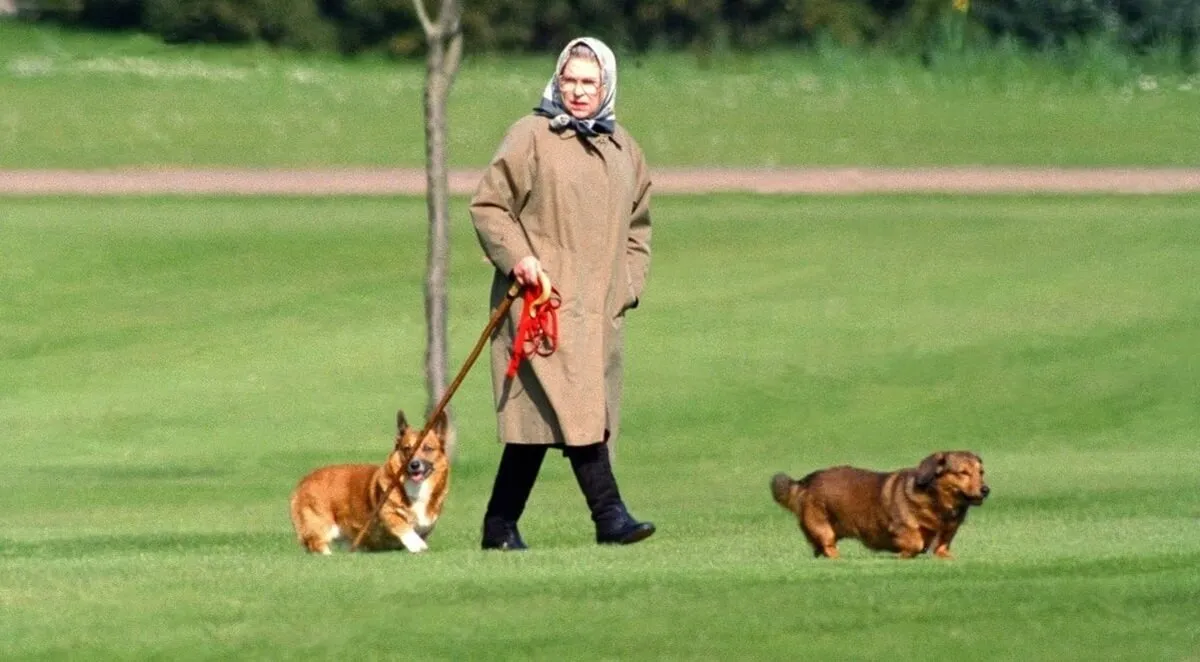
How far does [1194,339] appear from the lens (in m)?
21.1

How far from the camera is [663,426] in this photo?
19328 mm

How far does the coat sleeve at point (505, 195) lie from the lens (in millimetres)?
10047

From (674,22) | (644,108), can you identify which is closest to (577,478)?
(644,108)

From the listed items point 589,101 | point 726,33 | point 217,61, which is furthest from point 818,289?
point 726,33

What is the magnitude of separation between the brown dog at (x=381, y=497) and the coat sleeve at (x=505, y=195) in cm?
86

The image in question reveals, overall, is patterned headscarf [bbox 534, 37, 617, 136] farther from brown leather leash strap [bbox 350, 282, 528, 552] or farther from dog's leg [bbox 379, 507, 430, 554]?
dog's leg [bbox 379, 507, 430, 554]

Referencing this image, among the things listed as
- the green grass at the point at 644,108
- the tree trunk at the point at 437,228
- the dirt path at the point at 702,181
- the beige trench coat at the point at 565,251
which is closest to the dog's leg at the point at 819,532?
the beige trench coat at the point at 565,251

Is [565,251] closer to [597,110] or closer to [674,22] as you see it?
[597,110]

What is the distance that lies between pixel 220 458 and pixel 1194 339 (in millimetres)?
7187

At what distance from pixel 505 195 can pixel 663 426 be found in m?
9.30

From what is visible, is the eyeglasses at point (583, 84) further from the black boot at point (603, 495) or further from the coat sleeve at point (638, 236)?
the black boot at point (603, 495)

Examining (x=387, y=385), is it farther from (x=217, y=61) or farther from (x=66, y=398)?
(x=217, y=61)

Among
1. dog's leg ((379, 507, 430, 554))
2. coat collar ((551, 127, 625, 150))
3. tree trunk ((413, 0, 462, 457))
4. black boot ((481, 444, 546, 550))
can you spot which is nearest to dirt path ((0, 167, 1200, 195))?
tree trunk ((413, 0, 462, 457))

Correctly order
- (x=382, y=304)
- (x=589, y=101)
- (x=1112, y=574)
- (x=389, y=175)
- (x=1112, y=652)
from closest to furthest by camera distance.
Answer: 1. (x=1112, y=652)
2. (x=1112, y=574)
3. (x=589, y=101)
4. (x=382, y=304)
5. (x=389, y=175)
